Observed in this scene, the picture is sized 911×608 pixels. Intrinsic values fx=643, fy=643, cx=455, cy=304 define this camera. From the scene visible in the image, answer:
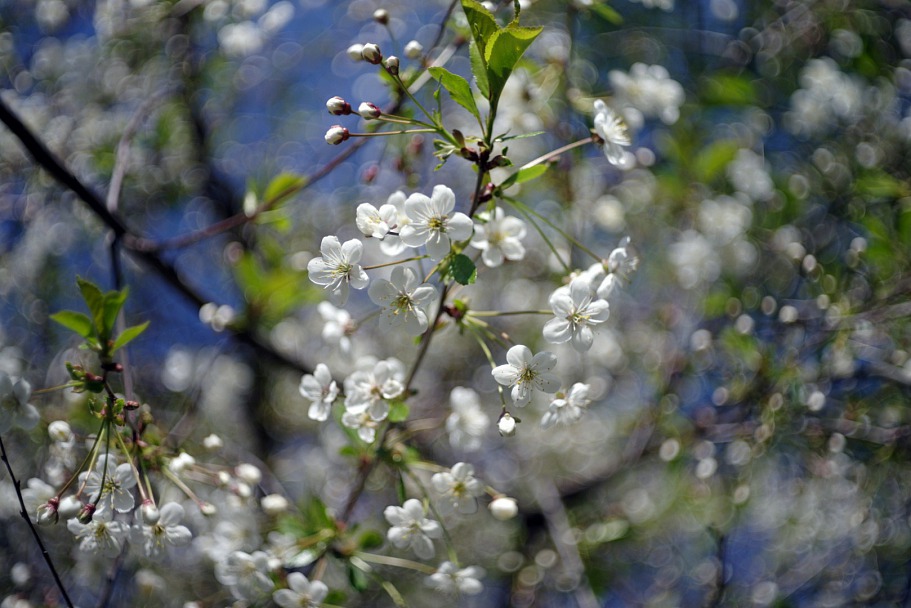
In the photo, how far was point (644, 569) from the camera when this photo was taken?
4355mm

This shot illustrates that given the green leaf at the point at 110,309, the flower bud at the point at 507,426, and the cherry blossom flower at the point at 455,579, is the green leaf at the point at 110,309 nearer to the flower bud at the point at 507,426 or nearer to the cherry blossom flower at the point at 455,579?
the flower bud at the point at 507,426

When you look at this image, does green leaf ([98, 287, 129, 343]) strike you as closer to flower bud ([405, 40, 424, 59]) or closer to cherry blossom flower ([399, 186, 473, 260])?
cherry blossom flower ([399, 186, 473, 260])

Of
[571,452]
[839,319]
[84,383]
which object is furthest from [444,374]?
[84,383]

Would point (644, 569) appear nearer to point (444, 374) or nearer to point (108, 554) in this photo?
point (444, 374)

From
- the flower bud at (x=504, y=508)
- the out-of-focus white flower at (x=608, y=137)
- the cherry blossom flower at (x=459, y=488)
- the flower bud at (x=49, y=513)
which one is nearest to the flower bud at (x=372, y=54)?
the out-of-focus white flower at (x=608, y=137)

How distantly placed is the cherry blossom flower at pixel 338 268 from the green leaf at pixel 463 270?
0.64ft

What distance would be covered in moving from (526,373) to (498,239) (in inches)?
14.0

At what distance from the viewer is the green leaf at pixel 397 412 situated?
5.27ft

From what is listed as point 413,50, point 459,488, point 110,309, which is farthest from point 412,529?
point 413,50

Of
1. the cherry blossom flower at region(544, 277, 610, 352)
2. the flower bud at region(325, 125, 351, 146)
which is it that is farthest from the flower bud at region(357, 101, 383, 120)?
the cherry blossom flower at region(544, 277, 610, 352)

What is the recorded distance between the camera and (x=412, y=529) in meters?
1.70

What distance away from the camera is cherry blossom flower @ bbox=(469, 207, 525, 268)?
1525mm

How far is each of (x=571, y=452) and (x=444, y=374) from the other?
1.19m

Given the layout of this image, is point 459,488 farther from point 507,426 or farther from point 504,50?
point 504,50
